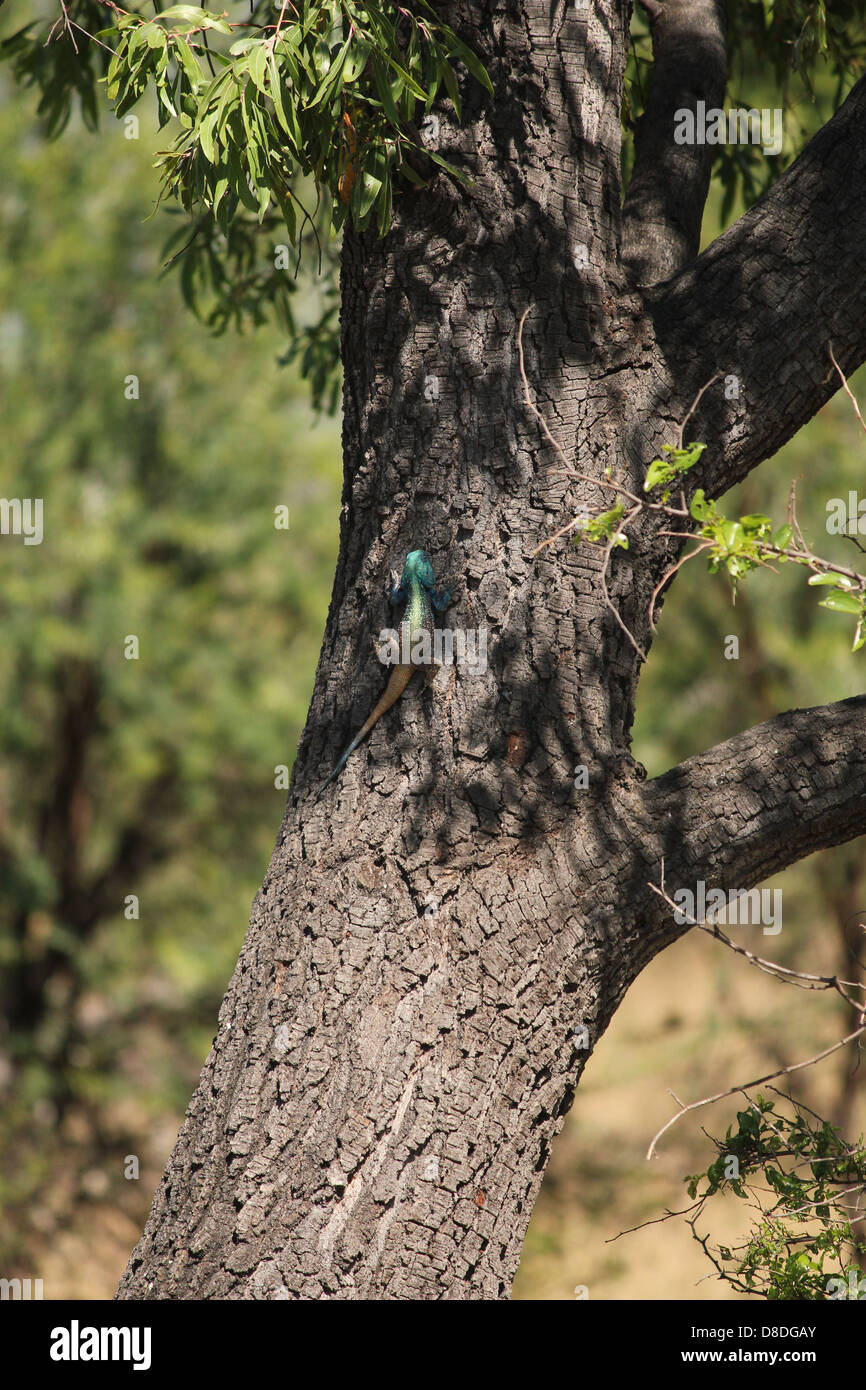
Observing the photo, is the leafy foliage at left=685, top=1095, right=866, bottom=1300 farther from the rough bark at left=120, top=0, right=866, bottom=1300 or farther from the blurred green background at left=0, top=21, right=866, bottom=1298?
the blurred green background at left=0, top=21, right=866, bottom=1298

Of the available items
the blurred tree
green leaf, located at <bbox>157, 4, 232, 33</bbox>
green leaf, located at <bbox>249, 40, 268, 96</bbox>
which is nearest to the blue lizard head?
green leaf, located at <bbox>249, 40, 268, 96</bbox>

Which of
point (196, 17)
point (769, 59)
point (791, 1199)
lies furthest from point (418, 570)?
point (769, 59)

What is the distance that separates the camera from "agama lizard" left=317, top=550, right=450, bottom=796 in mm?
2572

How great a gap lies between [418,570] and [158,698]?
Answer: 25.5ft

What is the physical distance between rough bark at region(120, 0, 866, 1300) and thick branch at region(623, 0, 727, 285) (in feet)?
0.75

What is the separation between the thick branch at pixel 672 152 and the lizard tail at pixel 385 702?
1.23 m

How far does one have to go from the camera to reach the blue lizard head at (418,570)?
2.58 meters

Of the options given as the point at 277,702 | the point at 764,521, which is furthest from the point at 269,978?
the point at 277,702

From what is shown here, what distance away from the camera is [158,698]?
9945 millimetres

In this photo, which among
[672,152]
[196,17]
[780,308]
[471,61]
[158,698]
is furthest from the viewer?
[158,698]

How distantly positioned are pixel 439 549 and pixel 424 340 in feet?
1.73

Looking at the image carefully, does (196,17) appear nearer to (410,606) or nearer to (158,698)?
(410,606)

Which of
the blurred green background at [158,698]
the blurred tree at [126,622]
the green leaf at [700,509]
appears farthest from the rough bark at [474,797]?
the blurred tree at [126,622]

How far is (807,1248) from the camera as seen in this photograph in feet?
8.84
